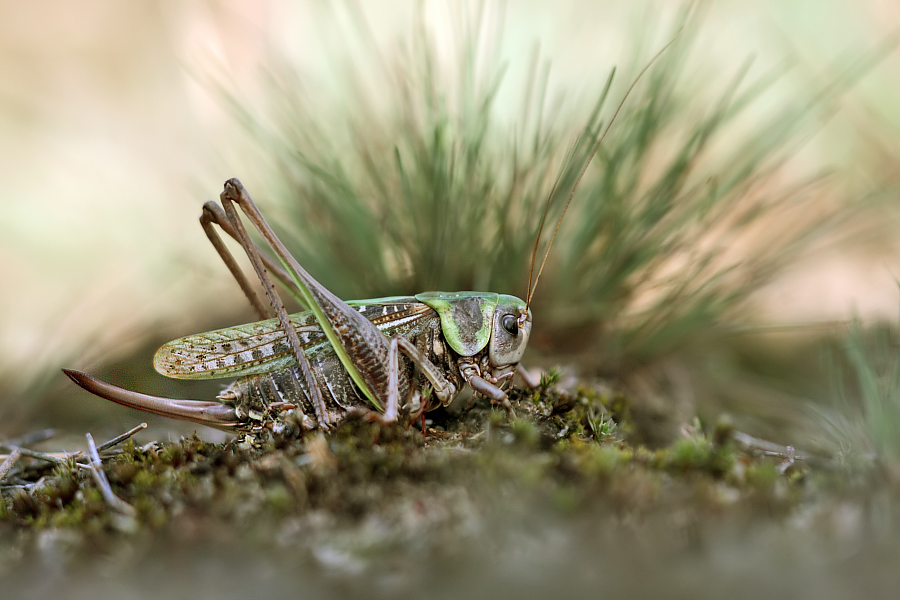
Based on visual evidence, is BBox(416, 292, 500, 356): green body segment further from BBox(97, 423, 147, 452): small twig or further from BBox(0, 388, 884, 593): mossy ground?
BBox(97, 423, 147, 452): small twig

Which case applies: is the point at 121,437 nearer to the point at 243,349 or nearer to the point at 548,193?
the point at 243,349

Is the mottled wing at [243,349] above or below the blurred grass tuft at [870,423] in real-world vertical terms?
above

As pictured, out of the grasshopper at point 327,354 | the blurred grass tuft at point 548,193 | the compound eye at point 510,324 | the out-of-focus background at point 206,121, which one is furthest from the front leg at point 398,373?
the out-of-focus background at point 206,121

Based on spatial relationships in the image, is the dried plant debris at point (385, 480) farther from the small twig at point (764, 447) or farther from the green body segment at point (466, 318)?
the green body segment at point (466, 318)

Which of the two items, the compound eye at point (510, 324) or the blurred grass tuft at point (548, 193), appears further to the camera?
the blurred grass tuft at point (548, 193)

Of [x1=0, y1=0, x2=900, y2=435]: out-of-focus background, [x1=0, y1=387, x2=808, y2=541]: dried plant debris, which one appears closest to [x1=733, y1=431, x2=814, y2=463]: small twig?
[x1=0, y1=387, x2=808, y2=541]: dried plant debris

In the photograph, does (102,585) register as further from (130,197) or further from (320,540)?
(130,197)
